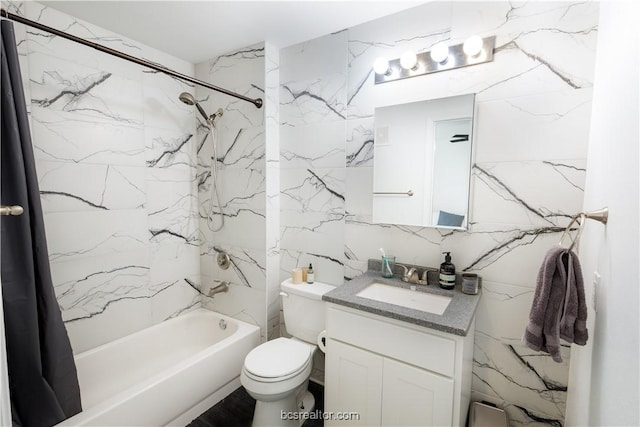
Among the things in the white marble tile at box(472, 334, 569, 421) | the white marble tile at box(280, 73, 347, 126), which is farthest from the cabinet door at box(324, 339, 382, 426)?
the white marble tile at box(280, 73, 347, 126)

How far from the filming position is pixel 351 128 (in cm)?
185

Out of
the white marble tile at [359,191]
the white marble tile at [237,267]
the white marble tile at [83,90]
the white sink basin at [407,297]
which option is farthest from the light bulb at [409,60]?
the white marble tile at [83,90]

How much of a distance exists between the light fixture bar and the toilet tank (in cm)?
137

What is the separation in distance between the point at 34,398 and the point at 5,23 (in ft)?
5.22

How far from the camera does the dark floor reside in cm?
176

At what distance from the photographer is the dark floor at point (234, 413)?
1.76 m

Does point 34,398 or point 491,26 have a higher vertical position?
point 491,26

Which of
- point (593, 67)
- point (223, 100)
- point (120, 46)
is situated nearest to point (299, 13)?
point (223, 100)

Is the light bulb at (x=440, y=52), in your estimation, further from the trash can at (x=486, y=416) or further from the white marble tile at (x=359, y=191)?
the trash can at (x=486, y=416)

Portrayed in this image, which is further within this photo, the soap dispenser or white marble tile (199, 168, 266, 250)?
white marble tile (199, 168, 266, 250)

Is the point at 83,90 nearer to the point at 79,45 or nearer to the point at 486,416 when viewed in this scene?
the point at 79,45

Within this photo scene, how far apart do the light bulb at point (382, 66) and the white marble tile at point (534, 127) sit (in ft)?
1.78

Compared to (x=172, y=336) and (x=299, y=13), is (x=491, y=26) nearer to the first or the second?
(x=299, y=13)

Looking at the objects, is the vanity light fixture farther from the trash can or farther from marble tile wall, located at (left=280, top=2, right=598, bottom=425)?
the trash can
